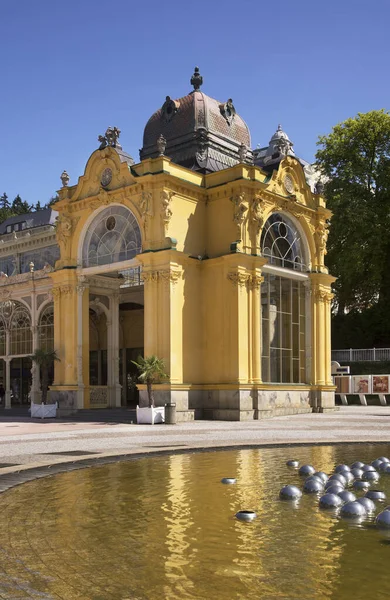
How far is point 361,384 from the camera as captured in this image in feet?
130

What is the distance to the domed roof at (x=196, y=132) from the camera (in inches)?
1298

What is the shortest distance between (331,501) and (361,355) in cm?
3825

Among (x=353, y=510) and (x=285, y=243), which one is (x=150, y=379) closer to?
(x=285, y=243)

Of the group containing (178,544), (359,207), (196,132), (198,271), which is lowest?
(178,544)

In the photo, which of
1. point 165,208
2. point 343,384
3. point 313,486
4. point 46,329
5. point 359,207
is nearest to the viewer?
point 313,486

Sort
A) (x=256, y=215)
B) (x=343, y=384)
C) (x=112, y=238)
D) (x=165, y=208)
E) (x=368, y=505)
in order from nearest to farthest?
(x=368, y=505) < (x=165, y=208) < (x=256, y=215) < (x=112, y=238) < (x=343, y=384)

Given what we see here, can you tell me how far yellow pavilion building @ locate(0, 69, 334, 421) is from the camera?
28.8 m

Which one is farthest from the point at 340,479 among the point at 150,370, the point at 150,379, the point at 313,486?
the point at 150,379

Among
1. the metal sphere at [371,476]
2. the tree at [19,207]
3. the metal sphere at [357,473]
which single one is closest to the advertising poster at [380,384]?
the metal sphere at [357,473]

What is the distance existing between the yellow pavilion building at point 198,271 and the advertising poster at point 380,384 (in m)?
5.28

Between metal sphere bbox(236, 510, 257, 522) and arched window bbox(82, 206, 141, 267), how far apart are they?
923 inches

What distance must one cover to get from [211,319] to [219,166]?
788cm

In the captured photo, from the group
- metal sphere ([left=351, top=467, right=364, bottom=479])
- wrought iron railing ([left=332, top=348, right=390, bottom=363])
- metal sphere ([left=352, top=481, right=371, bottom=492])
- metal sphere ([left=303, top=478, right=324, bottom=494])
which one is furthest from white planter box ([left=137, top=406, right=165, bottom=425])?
wrought iron railing ([left=332, top=348, right=390, bottom=363])

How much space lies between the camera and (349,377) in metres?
40.0
